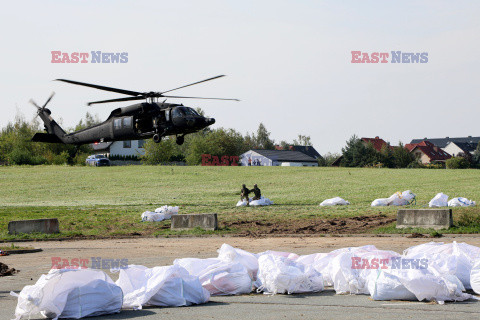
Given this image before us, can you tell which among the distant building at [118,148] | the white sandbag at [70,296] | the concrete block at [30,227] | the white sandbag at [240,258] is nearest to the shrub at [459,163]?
the distant building at [118,148]

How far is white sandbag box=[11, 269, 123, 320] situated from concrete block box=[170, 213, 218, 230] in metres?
16.3

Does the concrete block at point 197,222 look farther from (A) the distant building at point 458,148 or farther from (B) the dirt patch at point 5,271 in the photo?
(A) the distant building at point 458,148

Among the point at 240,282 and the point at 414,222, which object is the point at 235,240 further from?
the point at 240,282

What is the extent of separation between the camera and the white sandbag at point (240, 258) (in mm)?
11922

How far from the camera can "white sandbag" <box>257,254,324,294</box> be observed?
1115cm

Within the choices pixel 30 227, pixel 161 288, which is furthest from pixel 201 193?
pixel 161 288

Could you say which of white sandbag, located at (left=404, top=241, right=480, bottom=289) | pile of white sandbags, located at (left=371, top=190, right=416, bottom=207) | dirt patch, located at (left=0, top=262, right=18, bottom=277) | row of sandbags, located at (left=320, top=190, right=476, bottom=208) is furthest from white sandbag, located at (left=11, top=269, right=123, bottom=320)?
pile of white sandbags, located at (left=371, top=190, right=416, bottom=207)

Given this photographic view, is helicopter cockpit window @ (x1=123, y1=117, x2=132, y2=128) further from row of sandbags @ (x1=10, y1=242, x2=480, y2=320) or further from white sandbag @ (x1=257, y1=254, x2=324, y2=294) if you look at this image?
white sandbag @ (x1=257, y1=254, x2=324, y2=294)

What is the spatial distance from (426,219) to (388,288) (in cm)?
1328

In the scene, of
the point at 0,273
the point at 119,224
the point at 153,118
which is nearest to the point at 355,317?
the point at 0,273

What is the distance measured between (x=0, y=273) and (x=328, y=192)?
3372 cm

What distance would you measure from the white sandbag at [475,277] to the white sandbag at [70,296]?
5.45m

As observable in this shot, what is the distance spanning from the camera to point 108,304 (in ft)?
31.7

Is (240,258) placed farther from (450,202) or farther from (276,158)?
(276,158)
